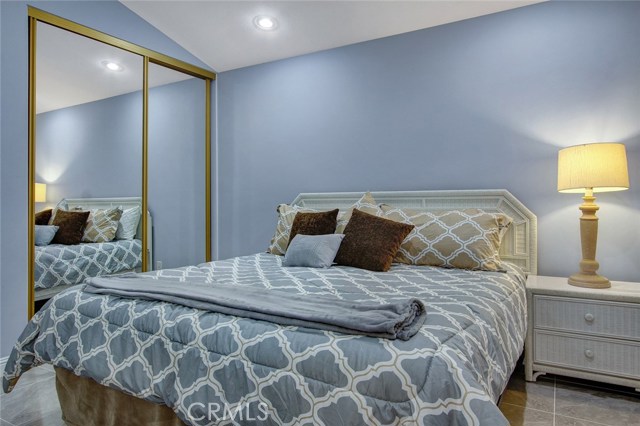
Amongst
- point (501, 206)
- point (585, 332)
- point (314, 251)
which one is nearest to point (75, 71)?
point (314, 251)

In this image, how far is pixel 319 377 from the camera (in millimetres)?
1164

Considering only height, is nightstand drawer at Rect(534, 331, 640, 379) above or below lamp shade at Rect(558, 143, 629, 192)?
below

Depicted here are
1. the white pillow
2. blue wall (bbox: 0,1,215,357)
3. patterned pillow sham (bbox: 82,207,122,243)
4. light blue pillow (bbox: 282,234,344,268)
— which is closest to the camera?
light blue pillow (bbox: 282,234,344,268)

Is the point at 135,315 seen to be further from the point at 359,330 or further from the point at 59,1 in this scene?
the point at 59,1

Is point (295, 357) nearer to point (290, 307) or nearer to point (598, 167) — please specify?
point (290, 307)

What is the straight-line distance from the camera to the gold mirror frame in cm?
277

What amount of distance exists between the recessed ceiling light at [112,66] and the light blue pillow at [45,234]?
1.33m

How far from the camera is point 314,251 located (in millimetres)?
2537

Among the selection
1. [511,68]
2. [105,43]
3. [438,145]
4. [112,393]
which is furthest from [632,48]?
[105,43]

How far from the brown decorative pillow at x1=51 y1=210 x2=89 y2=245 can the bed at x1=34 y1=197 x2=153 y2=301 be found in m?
0.04

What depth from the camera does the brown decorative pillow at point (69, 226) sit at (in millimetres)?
2965

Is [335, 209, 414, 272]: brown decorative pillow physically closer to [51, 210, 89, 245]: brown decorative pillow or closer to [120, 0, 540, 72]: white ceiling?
[120, 0, 540, 72]: white ceiling

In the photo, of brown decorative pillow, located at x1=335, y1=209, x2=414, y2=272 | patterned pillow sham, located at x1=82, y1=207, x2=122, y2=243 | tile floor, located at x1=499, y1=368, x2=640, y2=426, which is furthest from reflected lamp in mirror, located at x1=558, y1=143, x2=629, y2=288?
patterned pillow sham, located at x1=82, y1=207, x2=122, y2=243

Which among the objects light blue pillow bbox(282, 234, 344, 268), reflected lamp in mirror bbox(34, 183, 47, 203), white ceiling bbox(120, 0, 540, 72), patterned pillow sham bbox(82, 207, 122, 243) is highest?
white ceiling bbox(120, 0, 540, 72)
